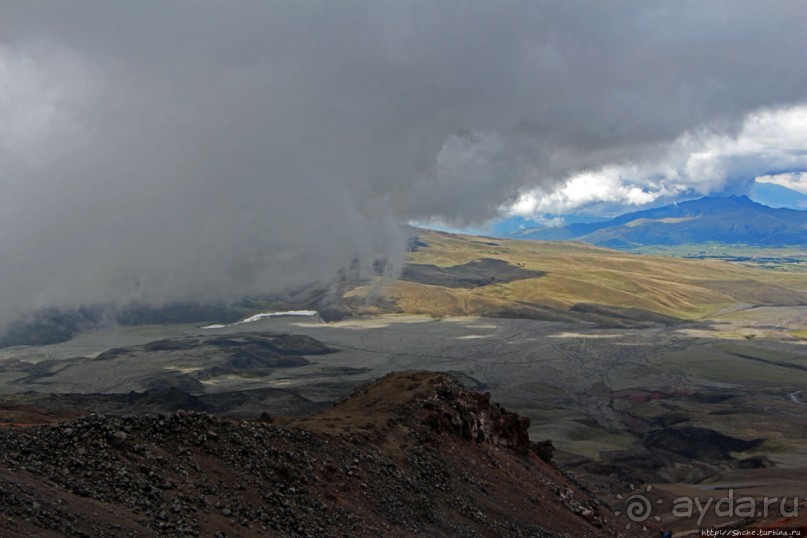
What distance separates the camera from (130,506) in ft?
70.7

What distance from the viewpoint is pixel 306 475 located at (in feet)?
95.3

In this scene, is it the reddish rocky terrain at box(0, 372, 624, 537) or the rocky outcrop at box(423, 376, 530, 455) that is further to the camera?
the rocky outcrop at box(423, 376, 530, 455)

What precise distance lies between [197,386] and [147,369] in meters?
26.8

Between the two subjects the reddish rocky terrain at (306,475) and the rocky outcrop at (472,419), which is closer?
the reddish rocky terrain at (306,475)

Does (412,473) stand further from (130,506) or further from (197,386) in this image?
(197,386)

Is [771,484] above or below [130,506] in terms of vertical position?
below

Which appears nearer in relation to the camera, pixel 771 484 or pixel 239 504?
pixel 239 504

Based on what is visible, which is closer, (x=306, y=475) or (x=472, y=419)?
(x=306, y=475)

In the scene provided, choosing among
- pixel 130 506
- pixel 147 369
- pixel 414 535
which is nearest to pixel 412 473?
pixel 414 535

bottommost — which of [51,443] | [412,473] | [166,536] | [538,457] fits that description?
[538,457]

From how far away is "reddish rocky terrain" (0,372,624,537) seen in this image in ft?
69.7

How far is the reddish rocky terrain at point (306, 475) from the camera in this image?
2125cm

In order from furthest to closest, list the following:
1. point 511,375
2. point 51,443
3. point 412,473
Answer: point 511,375
point 412,473
point 51,443

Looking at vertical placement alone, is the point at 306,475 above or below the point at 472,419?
above
